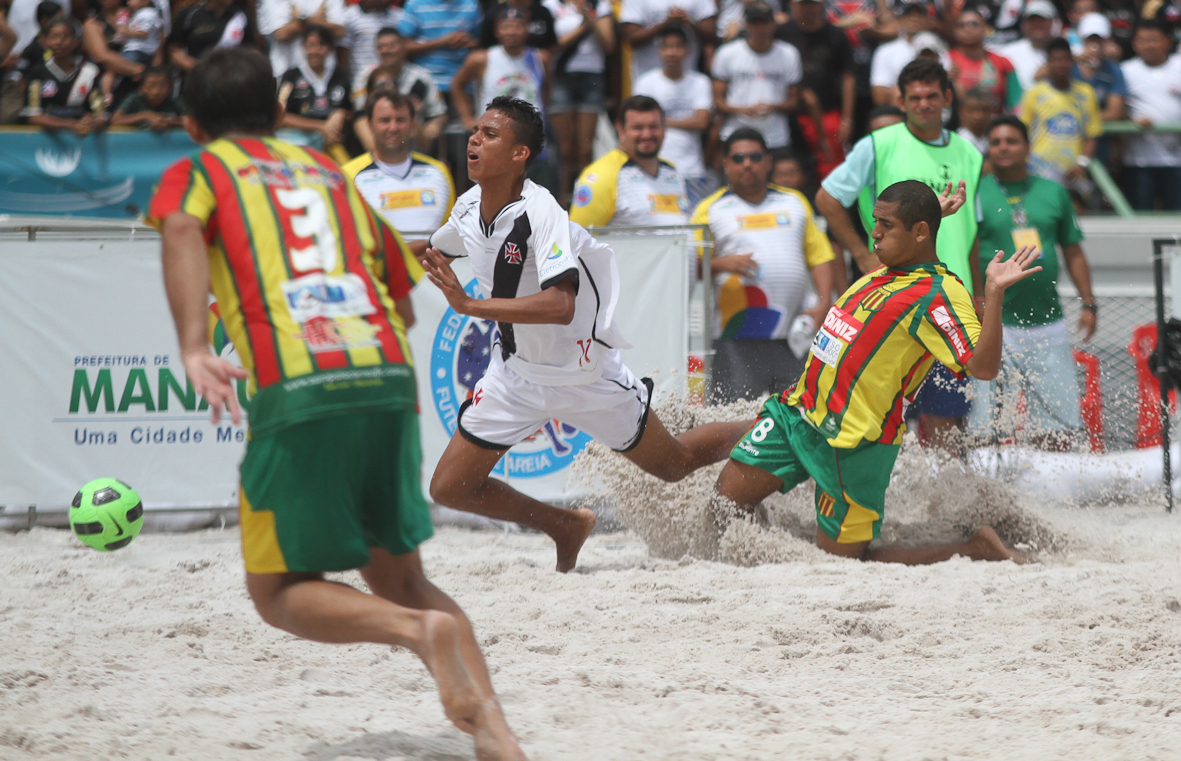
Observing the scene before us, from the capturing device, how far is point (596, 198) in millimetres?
7148

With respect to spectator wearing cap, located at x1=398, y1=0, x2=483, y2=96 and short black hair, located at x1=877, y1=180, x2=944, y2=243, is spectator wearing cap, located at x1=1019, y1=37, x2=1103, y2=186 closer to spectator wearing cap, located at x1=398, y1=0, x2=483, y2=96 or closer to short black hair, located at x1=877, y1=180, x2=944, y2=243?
spectator wearing cap, located at x1=398, y1=0, x2=483, y2=96

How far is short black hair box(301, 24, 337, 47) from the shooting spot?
29.1 feet

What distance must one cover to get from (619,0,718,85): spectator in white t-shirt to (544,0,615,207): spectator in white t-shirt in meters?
0.29

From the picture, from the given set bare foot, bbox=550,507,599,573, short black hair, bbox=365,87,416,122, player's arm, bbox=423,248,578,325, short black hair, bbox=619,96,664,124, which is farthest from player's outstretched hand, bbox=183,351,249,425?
short black hair, bbox=619,96,664,124

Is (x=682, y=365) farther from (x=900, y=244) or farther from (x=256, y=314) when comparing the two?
(x=256, y=314)

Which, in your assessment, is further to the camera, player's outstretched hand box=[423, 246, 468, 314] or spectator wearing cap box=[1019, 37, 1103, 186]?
spectator wearing cap box=[1019, 37, 1103, 186]

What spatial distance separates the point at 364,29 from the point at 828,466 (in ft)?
20.4

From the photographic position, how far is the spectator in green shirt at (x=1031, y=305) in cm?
610

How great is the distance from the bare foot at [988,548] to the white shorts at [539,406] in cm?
158

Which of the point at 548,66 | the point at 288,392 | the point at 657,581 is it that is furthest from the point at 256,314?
the point at 548,66

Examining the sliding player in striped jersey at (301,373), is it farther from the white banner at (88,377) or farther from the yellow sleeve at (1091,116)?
the yellow sleeve at (1091,116)

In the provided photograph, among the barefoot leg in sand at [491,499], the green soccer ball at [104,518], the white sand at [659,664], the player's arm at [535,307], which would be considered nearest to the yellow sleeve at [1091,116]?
the white sand at [659,664]

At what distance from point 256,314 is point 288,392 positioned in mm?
210

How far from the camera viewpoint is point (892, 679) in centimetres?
358
